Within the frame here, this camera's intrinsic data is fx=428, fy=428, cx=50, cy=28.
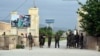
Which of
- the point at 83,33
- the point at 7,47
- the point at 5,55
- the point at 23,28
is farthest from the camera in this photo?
the point at 23,28

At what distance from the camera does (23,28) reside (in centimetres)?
5419

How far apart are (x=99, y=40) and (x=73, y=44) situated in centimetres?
338

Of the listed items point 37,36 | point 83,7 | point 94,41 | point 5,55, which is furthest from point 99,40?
point 5,55

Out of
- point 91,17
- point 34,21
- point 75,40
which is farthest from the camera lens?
point 34,21

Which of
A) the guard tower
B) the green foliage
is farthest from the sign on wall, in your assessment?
the green foliage

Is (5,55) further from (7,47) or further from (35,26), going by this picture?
(35,26)

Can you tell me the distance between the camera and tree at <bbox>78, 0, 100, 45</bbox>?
147 feet

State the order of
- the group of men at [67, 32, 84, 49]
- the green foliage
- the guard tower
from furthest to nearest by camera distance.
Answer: the guard tower
the group of men at [67, 32, 84, 49]
the green foliage

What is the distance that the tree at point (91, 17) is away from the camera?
44.7 meters

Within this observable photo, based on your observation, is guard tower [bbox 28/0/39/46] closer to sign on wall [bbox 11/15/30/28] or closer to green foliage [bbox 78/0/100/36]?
sign on wall [bbox 11/15/30/28]

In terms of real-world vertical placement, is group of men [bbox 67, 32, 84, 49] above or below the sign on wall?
Answer: below

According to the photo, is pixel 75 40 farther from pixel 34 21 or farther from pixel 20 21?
pixel 20 21

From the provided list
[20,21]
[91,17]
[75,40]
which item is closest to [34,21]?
[20,21]

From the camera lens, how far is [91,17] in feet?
149
